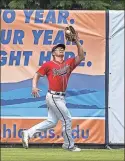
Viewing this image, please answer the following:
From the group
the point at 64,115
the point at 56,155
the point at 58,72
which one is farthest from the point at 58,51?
the point at 56,155

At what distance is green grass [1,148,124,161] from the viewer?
992cm

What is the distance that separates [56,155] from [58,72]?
171cm

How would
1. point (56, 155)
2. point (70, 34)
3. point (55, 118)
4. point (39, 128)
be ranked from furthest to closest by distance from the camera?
point (56, 155) < point (55, 118) < point (39, 128) < point (70, 34)

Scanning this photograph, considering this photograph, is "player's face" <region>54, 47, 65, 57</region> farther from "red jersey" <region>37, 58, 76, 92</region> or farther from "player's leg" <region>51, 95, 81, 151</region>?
"player's leg" <region>51, 95, 81, 151</region>

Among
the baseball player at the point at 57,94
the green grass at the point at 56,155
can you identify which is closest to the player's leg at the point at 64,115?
the baseball player at the point at 57,94

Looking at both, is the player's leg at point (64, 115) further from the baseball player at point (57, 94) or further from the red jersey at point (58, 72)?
the red jersey at point (58, 72)

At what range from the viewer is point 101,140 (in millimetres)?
12555

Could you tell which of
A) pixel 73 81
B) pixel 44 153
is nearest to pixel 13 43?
pixel 73 81

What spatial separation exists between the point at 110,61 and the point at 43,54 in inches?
54.2

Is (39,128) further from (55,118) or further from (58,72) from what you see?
(58,72)

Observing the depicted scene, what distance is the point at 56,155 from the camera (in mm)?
10664

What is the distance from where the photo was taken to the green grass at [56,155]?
32.6ft

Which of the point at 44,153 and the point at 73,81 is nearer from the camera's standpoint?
the point at 44,153

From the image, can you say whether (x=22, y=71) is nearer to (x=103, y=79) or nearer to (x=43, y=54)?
(x=43, y=54)
